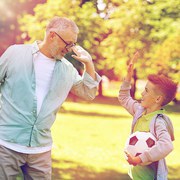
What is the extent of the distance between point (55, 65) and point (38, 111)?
466mm

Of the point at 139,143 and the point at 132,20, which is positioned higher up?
the point at 139,143

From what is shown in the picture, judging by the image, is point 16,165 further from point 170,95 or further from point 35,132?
point 170,95

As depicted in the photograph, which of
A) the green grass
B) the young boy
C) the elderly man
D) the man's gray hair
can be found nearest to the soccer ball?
the young boy

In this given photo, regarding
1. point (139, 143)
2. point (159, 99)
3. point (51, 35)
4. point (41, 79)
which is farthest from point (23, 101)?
point (159, 99)

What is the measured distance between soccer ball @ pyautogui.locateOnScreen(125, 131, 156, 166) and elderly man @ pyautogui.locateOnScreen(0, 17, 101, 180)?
77 cm

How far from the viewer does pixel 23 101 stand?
430cm

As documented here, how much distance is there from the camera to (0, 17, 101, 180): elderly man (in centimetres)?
430

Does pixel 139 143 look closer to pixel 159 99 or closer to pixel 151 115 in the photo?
pixel 151 115

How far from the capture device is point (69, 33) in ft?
14.3

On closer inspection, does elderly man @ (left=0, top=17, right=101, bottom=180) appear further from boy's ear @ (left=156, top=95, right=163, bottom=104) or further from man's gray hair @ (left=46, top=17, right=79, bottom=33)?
boy's ear @ (left=156, top=95, right=163, bottom=104)

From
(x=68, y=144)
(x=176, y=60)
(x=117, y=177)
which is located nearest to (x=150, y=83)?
(x=176, y=60)

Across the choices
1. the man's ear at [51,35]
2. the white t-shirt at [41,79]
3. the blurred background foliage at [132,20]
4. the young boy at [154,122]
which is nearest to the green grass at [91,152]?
the blurred background foliage at [132,20]

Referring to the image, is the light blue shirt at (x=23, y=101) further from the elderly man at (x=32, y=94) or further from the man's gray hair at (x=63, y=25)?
the man's gray hair at (x=63, y=25)

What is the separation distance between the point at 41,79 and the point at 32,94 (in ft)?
0.59
